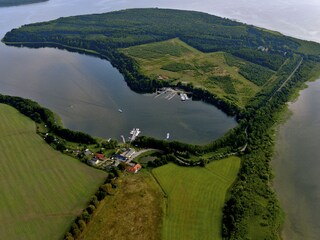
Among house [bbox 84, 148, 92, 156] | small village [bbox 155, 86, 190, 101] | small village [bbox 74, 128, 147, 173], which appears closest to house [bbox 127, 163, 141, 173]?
small village [bbox 74, 128, 147, 173]

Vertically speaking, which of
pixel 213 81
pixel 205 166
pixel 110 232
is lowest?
pixel 110 232

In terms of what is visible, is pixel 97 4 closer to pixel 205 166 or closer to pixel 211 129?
pixel 211 129

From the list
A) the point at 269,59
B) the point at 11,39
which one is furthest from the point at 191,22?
the point at 11,39

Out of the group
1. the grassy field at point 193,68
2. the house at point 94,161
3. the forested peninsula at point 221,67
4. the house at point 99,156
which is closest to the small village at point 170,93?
the forested peninsula at point 221,67

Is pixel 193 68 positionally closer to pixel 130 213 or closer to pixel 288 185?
pixel 288 185

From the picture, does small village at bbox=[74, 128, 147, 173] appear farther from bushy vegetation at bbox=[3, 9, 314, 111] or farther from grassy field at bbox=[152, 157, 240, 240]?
bushy vegetation at bbox=[3, 9, 314, 111]
